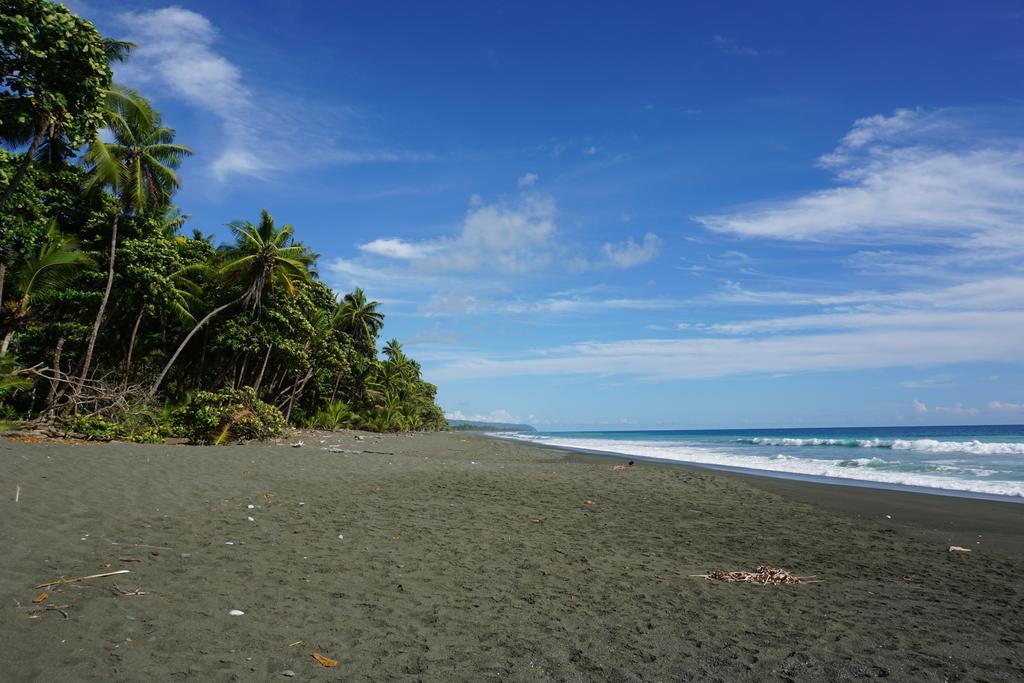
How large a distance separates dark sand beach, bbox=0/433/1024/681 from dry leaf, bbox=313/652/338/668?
0.07m

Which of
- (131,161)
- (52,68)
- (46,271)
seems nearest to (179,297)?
(131,161)

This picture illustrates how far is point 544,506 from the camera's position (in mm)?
10250

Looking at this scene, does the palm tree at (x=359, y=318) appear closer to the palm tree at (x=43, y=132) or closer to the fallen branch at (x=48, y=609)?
the palm tree at (x=43, y=132)

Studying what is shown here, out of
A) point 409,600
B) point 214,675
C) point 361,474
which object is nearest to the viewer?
point 214,675

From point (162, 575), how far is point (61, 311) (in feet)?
74.9

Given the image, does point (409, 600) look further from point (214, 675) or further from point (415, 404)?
point (415, 404)

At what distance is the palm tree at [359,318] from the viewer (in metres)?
44.8

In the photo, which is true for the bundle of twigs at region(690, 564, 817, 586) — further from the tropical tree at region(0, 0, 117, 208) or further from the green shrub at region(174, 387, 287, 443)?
the green shrub at region(174, 387, 287, 443)

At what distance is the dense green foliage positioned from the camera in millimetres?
→ 15781

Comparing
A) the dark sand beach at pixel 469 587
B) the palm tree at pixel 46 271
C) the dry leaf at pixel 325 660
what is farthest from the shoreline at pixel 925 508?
the palm tree at pixel 46 271

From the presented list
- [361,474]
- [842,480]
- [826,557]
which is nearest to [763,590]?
[826,557]

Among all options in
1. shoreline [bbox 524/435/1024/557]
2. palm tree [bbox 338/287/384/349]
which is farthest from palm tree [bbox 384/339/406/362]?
shoreline [bbox 524/435/1024/557]

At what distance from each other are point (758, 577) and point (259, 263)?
82.5 ft

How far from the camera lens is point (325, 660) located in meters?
3.96
